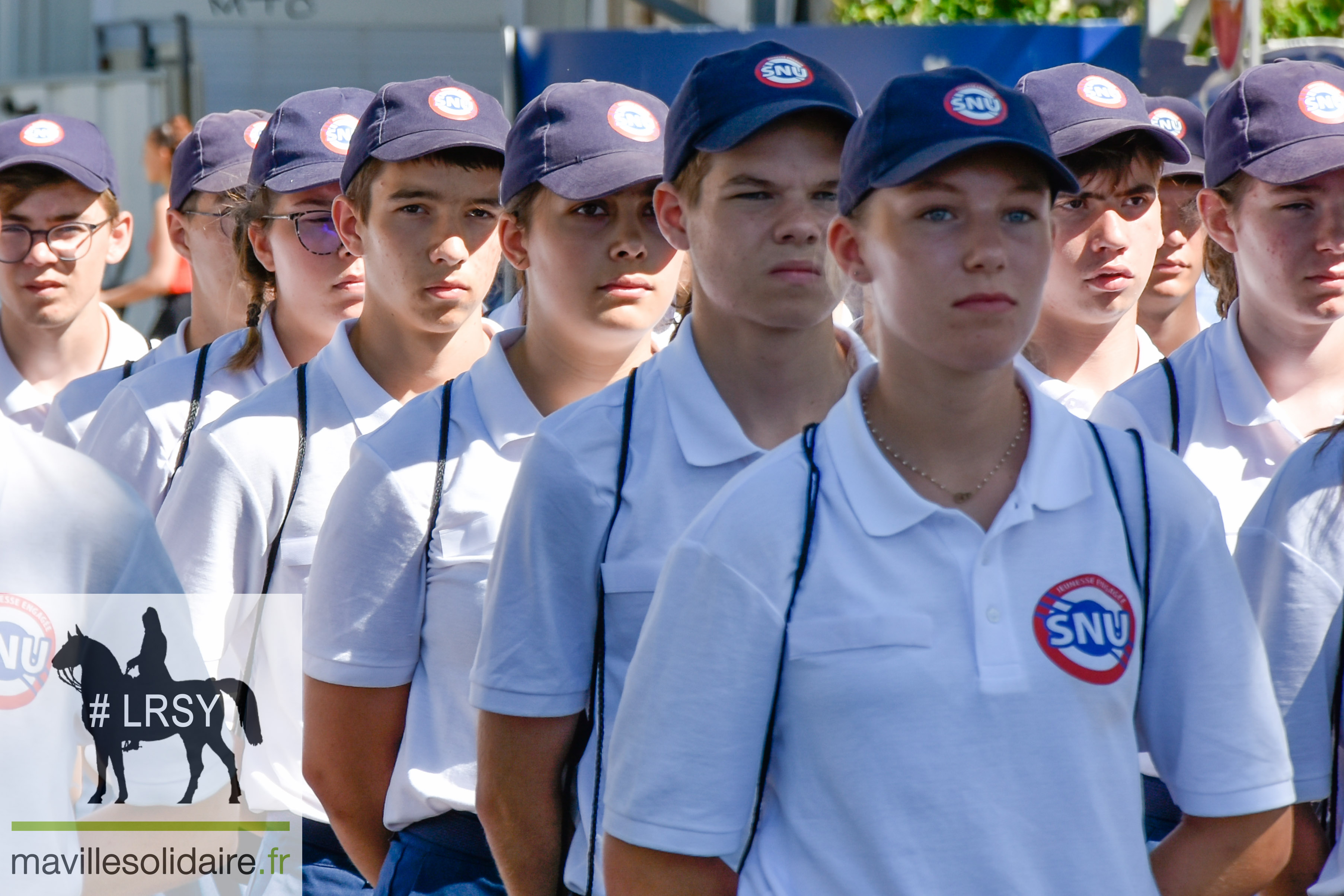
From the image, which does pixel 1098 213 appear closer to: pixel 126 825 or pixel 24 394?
pixel 126 825

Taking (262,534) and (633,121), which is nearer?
(633,121)

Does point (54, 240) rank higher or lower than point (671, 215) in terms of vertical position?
higher

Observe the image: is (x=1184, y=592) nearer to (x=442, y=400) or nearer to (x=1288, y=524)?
(x=1288, y=524)

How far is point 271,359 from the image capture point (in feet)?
14.0

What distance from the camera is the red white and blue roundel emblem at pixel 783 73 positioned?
2605 mm

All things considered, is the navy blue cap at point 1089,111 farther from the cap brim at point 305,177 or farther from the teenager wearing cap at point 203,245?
the teenager wearing cap at point 203,245

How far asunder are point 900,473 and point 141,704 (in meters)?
1.19

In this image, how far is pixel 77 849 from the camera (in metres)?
2.26

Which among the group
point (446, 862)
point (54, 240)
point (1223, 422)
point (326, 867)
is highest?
point (54, 240)

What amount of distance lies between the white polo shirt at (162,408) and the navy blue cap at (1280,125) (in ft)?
7.43

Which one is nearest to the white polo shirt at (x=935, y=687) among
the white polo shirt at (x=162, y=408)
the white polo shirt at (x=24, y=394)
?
the white polo shirt at (x=162, y=408)

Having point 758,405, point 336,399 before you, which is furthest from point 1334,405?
point 336,399

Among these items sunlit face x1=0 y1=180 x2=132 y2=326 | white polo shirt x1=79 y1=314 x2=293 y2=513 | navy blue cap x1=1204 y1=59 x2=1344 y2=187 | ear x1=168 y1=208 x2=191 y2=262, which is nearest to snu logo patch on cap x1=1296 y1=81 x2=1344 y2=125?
navy blue cap x1=1204 y1=59 x2=1344 y2=187

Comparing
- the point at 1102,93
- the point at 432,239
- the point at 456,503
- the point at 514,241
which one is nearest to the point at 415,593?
the point at 456,503
